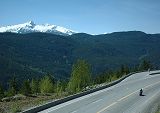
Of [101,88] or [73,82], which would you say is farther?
[73,82]

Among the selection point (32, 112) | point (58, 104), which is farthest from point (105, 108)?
point (32, 112)

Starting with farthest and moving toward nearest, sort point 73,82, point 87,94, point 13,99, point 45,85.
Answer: point 45,85
point 73,82
point 87,94
point 13,99

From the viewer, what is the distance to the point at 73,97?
42438 mm

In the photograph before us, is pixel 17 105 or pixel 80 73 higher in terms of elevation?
pixel 80 73

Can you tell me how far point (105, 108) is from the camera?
3362 centimetres

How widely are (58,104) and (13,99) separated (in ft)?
28.5

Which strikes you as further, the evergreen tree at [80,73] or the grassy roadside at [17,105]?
the evergreen tree at [80,73]

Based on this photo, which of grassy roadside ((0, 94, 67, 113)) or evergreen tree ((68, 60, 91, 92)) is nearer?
grassy roadside ((0, 94, 67, 113))

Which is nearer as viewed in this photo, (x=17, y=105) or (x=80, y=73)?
(x=17, y=105)

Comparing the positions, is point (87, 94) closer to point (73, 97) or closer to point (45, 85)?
point (73, 97)

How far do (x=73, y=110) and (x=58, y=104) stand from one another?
15.8 feet

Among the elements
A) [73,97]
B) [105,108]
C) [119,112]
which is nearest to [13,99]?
[73,97]

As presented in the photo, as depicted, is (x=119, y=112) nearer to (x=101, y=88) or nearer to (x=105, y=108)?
(x=105, y=108)

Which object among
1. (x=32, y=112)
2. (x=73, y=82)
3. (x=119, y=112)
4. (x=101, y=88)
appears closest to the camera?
(x=32, y=112)
